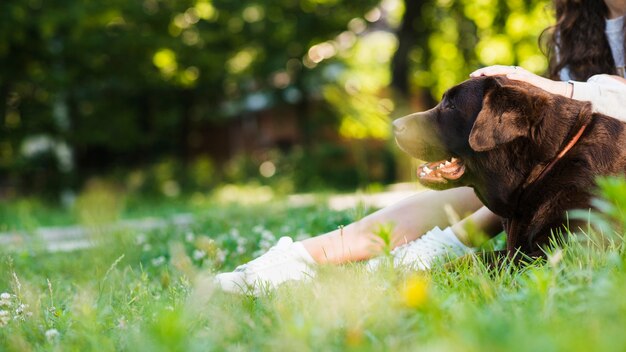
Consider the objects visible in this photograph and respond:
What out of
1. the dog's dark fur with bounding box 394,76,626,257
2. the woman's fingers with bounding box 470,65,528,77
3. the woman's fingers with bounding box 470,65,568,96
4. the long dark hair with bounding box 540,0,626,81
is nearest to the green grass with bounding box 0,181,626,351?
the dog's dark fur with bounding box 394,76,626,257

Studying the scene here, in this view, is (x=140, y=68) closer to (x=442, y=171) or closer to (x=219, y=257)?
(x=219, y=257)

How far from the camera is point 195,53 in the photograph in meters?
16.1

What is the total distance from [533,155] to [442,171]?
0.46m

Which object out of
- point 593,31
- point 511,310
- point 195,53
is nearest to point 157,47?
point 195,53

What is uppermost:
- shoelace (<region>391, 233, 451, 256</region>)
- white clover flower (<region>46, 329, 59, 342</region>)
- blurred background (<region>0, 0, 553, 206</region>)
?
white clover flower (<region>46, 329, 59, 342</region>)

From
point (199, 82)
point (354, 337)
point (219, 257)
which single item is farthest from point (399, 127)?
point (199, 82)

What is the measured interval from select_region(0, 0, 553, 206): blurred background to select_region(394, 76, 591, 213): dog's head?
10.4m

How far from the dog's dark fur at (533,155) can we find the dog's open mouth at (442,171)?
5cm

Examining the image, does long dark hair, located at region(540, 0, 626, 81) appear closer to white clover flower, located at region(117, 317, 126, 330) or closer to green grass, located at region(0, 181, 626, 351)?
green grass, located at region(0, 181, 626, 351)

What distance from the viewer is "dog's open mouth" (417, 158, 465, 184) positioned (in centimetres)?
340

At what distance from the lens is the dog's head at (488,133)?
3098 mm

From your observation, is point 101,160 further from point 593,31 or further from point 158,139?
point 593,31

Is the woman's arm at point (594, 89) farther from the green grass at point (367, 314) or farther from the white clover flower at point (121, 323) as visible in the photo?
the white clover flower at point (121, 323)

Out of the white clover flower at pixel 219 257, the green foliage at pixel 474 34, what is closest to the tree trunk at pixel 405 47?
the green foliage at pixel 474 34
